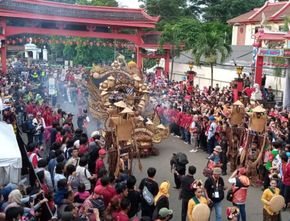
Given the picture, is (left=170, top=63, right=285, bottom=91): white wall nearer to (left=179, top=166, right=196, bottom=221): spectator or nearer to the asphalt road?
the asphalt road

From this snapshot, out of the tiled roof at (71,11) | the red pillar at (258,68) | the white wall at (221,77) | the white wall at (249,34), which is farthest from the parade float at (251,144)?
the white wall at (249,34)

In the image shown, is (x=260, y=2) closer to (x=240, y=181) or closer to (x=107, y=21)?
(x=107, y=21)

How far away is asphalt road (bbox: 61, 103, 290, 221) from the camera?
9.77 m

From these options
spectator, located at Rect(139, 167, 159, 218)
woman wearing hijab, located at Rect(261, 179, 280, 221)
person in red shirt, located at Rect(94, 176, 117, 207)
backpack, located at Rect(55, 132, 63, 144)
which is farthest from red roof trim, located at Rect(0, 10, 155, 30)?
woman wearing hijab, located at Rect(261, 179, 280, 221)

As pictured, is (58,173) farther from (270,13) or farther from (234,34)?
(234,34)

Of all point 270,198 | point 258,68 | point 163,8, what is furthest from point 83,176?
point 163,8

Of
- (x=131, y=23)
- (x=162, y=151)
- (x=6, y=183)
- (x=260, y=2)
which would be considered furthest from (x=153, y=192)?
(x=260, y=2)

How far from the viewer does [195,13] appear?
52938mm

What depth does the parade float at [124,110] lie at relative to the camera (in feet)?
37.2

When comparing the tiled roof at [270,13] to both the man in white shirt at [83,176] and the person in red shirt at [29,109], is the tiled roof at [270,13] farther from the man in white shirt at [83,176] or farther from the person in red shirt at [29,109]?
the man in white shirt at [83,176]

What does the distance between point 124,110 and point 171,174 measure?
2.43 meters

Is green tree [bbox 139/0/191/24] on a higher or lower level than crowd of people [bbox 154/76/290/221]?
higher

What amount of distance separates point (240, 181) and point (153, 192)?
1722 millimetres

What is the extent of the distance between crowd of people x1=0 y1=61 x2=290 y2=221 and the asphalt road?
1.00ft
